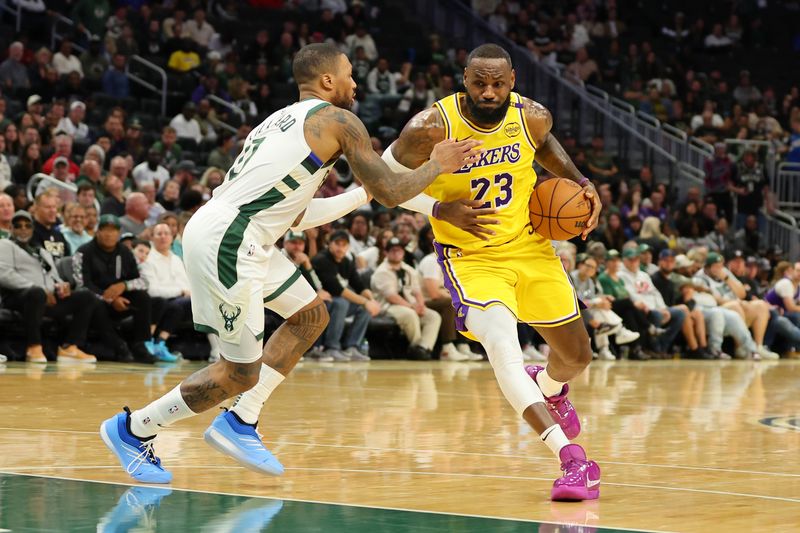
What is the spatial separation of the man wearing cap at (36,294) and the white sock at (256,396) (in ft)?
20.2

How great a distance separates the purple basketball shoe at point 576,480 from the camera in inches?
197

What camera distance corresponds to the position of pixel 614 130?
71.2 feet

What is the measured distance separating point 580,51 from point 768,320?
7.66 metres

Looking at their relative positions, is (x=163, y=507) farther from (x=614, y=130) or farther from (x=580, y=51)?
(x=580, y=51)

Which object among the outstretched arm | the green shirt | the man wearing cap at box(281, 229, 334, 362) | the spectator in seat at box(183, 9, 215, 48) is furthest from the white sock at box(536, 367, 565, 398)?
the spectator in seat at box(183, 9, 215, 48)

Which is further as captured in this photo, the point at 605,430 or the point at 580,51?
the point at 580,51

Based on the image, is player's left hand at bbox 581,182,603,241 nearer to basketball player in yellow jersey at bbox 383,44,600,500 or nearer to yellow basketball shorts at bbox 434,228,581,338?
basketball player in yellow jersey at bbox 383,44,600,500

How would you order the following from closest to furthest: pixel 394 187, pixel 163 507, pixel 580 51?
pixel 163 507 → pixel 394 187 → pixel 580 51

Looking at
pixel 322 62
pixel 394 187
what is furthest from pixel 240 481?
pixel 322 62

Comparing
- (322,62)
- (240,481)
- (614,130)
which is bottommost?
(614,130)

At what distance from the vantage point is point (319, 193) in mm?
15320

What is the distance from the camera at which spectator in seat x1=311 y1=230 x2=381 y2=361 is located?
1304 centimetres

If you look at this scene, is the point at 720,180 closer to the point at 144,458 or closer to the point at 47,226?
the point at 47,226

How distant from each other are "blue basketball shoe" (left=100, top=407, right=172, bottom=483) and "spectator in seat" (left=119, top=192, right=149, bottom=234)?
771 cm
